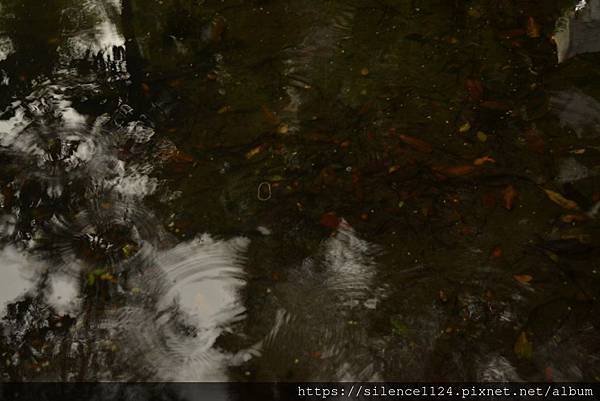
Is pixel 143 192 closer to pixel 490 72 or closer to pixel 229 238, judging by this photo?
pixel 229 238

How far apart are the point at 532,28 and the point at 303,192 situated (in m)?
2.09

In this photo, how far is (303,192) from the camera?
111 inches

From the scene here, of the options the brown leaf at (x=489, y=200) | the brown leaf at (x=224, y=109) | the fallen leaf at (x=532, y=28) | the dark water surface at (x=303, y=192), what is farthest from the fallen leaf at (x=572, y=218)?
the brown leaf at (x=224, y=109)

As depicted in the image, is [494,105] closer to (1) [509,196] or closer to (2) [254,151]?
(1) [509,196]

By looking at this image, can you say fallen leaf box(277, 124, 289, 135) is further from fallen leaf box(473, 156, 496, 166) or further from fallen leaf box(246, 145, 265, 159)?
fallen leaf box(473, 156, 496, 166)

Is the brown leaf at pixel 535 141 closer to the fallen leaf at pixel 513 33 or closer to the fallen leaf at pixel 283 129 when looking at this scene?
the fallen leaf at pixel 513 33

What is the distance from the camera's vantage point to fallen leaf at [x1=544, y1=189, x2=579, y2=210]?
2.67m

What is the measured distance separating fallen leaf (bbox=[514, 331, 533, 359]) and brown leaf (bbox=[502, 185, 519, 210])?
0.73 metres

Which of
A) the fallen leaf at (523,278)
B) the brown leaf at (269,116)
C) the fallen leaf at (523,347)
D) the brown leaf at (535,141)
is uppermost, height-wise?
the brown leaf at (269,116)

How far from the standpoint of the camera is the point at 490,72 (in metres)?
3.15

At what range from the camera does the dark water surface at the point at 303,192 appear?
8.06ft

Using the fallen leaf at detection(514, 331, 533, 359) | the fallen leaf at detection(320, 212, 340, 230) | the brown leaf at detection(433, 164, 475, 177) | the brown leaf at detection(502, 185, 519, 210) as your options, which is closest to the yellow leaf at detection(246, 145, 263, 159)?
the fallen leaf at detection(320, 212, 340, 230)

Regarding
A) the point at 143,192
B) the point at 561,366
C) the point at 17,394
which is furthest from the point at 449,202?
the point at 17,394

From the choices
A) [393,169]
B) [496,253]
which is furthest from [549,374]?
[393,169]
